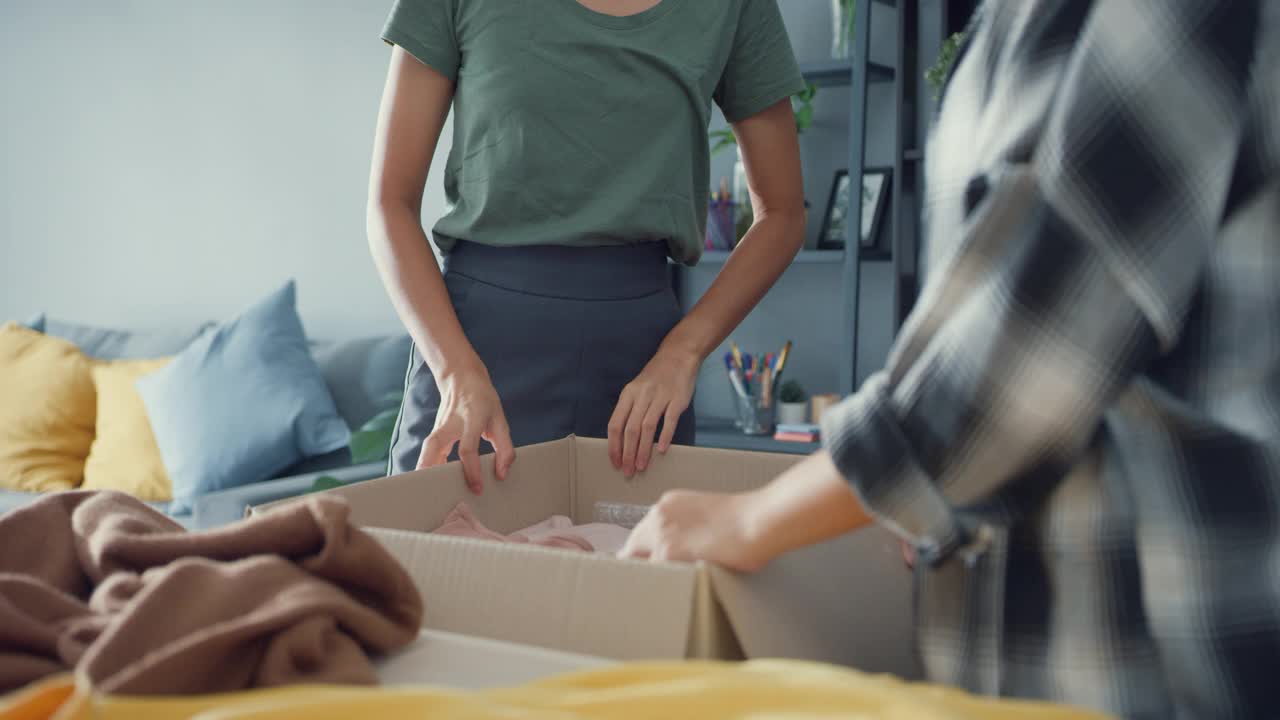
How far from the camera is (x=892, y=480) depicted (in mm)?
544

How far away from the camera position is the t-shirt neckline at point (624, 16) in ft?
3.92

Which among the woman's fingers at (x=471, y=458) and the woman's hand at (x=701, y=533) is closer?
the woman's hand at (x=701, y=533)

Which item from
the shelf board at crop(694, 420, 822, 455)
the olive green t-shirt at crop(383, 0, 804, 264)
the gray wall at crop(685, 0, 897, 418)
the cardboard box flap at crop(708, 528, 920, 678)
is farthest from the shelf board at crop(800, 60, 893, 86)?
the cardboard box flap at crop(708, 528, 920, 678)

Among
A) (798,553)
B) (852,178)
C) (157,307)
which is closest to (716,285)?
(798,553)

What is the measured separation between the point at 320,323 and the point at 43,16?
1.52 m

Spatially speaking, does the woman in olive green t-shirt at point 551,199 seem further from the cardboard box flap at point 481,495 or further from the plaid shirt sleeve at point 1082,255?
the plaid shirt sleeve at point 1082,255

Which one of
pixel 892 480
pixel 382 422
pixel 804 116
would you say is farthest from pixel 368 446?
pixel 892 480

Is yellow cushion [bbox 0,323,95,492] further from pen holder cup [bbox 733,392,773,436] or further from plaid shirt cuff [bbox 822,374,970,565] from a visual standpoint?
plaid shirt cuff [bbox 822,374,970,565]

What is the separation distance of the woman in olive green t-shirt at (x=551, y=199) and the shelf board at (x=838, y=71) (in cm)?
147

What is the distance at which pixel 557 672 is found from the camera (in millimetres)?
540

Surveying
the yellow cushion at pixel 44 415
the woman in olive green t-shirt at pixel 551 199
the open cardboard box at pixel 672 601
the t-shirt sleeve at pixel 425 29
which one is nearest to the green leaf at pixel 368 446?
the yellow cushion at pixel 44 415

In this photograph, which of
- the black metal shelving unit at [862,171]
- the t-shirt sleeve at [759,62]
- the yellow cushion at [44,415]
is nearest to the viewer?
the t-shirt sleeve at [759,62]

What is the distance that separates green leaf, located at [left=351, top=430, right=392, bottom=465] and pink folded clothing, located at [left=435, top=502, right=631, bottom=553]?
187cm

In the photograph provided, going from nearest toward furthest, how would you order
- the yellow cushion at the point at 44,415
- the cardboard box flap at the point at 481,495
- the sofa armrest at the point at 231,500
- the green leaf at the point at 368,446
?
the cardboard box flap at the point at 481,495 → the sofa armrest at the point at 231,500 → the green leaf at the point at 368,446 → the yellow cushion at the point at 44,415
